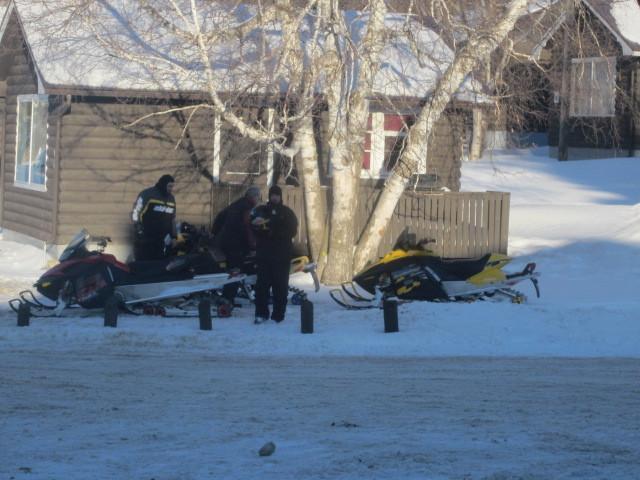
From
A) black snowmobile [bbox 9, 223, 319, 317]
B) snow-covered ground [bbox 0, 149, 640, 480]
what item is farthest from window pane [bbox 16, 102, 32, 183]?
black snowmobile [bbox 9, 223, 319, 317]

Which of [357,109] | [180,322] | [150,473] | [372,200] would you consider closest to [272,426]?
[150,473]

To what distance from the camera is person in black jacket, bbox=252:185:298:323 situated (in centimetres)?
1155

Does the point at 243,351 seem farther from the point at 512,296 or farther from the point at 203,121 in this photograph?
the point at 203,121

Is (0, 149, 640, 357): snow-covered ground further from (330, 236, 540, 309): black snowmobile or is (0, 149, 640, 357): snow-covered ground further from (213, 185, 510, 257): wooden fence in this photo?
(213, 185, 510, 257): wooden fence

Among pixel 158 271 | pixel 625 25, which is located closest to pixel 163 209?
pixel 158 271

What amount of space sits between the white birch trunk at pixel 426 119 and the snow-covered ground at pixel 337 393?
4.21ft

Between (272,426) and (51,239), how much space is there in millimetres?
10445

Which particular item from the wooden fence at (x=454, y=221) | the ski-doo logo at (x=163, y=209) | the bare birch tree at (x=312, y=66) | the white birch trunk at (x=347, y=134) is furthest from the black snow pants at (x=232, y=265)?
the wooden fence at (x=454, y=221)

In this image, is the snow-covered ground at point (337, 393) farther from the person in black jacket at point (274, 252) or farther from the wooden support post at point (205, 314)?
the person in black jacket at point (274, 252)

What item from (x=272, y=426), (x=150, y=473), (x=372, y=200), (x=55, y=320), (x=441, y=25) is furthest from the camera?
(x=372, y=200)

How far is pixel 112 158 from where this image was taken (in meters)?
16.6

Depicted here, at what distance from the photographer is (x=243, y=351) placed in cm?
1049

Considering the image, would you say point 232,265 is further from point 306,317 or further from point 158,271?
point 306,317

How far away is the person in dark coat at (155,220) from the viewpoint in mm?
13328
